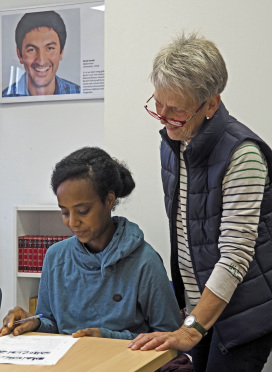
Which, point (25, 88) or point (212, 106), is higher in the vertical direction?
point (25, 88)

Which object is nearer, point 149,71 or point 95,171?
point 95,171

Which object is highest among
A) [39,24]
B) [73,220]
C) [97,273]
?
[39,24]

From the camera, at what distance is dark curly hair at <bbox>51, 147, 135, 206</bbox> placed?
6.02 ft

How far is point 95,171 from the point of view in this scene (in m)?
1.86

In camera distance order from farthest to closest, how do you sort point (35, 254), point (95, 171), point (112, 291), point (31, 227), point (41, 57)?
point (41, 57) < point (31, 227) < point (35, 254) < point (95, 171) < point (112, 291)

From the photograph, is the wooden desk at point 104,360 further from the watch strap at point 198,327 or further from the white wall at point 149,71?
the white wall at point 149,71

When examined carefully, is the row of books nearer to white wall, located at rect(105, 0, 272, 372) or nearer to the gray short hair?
white wall, located at rect(105, 0, 272, 372)

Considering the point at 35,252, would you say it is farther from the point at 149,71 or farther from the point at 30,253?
the point at 149,71

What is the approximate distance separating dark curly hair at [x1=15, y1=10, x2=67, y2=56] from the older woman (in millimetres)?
2676

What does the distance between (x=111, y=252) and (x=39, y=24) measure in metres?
2.87

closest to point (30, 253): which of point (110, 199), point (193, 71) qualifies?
point (110, 199)

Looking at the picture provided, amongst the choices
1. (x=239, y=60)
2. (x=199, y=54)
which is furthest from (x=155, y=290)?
(x=239, y=60)

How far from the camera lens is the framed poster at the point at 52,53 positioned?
4.09 metres

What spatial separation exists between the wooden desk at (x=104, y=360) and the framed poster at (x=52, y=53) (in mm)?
2824
